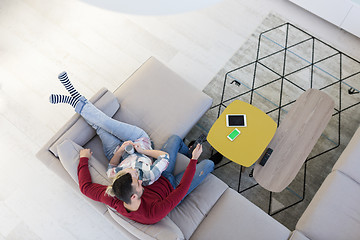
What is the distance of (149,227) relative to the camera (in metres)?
1.95

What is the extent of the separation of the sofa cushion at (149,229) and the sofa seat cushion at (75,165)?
221 mm

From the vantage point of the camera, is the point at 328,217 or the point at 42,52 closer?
the point at 328,217

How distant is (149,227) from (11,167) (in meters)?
1.68

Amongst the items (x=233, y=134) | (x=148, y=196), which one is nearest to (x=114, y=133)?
(x=148, y=196)

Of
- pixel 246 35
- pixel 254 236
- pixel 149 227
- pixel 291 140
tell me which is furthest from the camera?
pixel 246 35

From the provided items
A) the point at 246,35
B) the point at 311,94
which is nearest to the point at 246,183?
the point at 311,94

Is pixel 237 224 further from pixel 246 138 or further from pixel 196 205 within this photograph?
pixel 246 138

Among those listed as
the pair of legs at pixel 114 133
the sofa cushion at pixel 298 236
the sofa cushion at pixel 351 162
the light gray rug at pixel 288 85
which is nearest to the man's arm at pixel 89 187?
the pair of legs at pixel 114 133

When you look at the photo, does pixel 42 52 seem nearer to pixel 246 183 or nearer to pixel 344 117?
pixel 246 183

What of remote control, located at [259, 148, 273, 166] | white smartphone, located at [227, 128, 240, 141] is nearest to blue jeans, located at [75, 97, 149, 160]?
white smartphone, located at [227, 128, 240, 141]

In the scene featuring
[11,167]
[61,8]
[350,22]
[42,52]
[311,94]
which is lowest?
[11,167]

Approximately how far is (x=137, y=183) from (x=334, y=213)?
144 cm

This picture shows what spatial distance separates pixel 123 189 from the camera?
183 cm

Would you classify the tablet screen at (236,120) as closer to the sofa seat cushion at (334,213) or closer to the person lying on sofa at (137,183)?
the person lying on sofa at (137,183)
